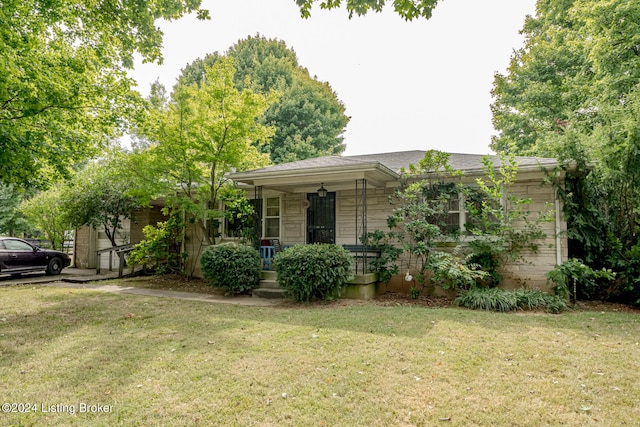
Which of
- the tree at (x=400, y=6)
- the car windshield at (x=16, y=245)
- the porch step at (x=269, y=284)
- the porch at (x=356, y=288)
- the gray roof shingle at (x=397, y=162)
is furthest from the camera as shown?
the car windshield at (x=16, y=245)

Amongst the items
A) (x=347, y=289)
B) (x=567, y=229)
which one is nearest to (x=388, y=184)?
(x=347, y=289)

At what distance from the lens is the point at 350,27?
4859mm

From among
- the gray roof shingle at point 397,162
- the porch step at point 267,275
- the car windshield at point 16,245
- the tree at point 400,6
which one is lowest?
the porch step at point 267,275

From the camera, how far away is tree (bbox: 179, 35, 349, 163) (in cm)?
2294

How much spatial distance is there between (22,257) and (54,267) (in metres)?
1.12

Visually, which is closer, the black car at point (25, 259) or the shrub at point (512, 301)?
the shrub at point (512, 301)

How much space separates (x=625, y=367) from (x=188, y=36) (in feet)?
33.1

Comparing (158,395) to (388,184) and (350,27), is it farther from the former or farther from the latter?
(388,184)

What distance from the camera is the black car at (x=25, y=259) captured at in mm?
11016

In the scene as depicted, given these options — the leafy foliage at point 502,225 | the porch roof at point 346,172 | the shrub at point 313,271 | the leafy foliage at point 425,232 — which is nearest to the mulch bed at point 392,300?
the shrub at point 313,271

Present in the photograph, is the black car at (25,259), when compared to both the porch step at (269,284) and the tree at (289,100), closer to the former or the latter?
the porch step at (269,284)

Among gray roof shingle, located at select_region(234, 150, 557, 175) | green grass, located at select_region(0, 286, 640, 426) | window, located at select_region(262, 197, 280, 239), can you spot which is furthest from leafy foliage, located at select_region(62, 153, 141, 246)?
green grass, located at select_region(0, 286, 640, 426)

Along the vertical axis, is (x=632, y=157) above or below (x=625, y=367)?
above

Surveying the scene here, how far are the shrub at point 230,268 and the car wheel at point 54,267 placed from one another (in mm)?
7604
